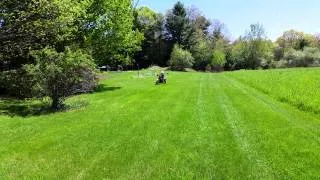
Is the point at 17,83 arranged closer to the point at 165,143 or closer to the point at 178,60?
the point at 165,143

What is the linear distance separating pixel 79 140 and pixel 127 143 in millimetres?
1556

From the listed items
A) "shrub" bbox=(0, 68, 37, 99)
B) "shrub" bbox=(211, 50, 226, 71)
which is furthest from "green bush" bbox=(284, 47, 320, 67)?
"shrub" bbox=(0, 68, 37, 99)

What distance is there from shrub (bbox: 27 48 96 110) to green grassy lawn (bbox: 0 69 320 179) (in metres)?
1.40

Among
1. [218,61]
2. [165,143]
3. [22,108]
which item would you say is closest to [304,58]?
[218,61]

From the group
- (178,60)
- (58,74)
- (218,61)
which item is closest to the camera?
(58,74)

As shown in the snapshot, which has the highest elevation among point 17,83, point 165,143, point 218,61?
point 17,83

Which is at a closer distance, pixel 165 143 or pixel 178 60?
pixel 165 143

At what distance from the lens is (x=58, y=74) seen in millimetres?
20406

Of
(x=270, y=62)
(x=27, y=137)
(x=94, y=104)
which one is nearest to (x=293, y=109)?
(x=94, y=104)

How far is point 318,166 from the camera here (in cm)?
997

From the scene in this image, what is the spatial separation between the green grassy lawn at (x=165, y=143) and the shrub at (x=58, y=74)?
1.40m

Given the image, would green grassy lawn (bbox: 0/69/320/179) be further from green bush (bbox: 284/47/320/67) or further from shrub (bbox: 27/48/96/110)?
green bush (bbox: 284/47/320/67)

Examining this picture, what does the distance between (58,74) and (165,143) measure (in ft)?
31.7

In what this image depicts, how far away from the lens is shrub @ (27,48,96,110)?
66.2 ft
